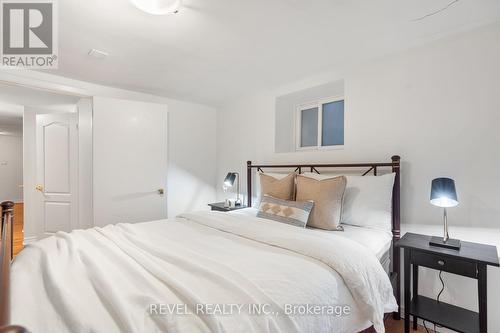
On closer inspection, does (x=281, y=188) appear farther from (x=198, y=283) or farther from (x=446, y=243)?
(x=198, y=283)

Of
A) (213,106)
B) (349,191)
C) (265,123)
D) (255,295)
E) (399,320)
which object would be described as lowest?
(399,320)

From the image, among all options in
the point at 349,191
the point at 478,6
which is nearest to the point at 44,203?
the point at 349,191

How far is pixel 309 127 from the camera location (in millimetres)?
3070

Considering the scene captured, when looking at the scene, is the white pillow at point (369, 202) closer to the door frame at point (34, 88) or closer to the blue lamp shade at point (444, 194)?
the blue lamp shade at point (444, 194)

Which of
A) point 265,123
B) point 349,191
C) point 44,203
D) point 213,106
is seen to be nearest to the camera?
point 349,191

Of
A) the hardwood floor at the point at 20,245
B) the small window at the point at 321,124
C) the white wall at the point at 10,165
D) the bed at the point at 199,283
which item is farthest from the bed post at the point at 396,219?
the white wall at the point at 10,165

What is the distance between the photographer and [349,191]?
2086 mm

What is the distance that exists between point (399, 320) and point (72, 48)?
357 cm

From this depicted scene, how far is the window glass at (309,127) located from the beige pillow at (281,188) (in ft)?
2.74

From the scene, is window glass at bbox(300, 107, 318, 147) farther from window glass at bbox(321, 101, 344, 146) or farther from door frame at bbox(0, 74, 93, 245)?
A: door frame at bbox(0, 74, 93, 245)

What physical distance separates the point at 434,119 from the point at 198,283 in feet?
6.88

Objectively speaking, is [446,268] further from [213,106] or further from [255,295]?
[213,106]

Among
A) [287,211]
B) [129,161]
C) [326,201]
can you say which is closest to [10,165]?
[129,161]

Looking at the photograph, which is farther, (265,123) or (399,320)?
(265,123)
